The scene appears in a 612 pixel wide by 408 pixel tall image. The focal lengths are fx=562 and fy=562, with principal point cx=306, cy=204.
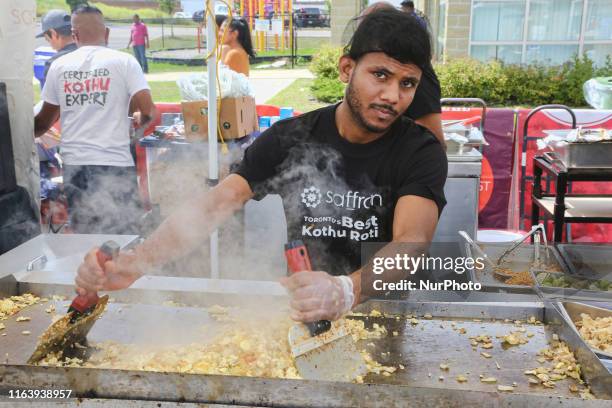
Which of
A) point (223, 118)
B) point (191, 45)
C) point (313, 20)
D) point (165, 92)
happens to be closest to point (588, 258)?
point (223, 118)

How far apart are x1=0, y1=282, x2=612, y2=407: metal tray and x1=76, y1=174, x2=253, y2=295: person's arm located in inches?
8.6

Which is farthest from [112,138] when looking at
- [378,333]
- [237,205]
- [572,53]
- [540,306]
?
[572,53]

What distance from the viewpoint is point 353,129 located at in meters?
2.13

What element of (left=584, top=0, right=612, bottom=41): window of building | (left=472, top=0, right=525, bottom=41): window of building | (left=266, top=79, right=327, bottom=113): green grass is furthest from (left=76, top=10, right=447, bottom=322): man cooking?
(left=584, top=0, right=612, bottom=41): window of building

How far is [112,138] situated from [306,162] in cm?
247

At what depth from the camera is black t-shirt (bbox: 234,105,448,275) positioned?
2.08 m

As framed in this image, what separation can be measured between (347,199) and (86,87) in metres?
2.80

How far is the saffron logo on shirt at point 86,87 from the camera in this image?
4.12 meters

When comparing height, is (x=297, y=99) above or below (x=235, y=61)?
below

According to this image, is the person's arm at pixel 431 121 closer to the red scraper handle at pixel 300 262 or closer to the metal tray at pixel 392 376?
the metal tray at pixel 392 376

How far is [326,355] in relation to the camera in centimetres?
165

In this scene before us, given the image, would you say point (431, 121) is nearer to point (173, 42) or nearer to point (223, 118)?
point (223, 118)

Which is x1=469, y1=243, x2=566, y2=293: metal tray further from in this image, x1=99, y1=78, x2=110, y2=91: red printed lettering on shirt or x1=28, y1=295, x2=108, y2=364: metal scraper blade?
x1=99, y1=78, x2=110, y2=91: red printed lettering on shirt

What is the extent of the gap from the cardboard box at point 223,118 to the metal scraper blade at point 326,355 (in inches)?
123
